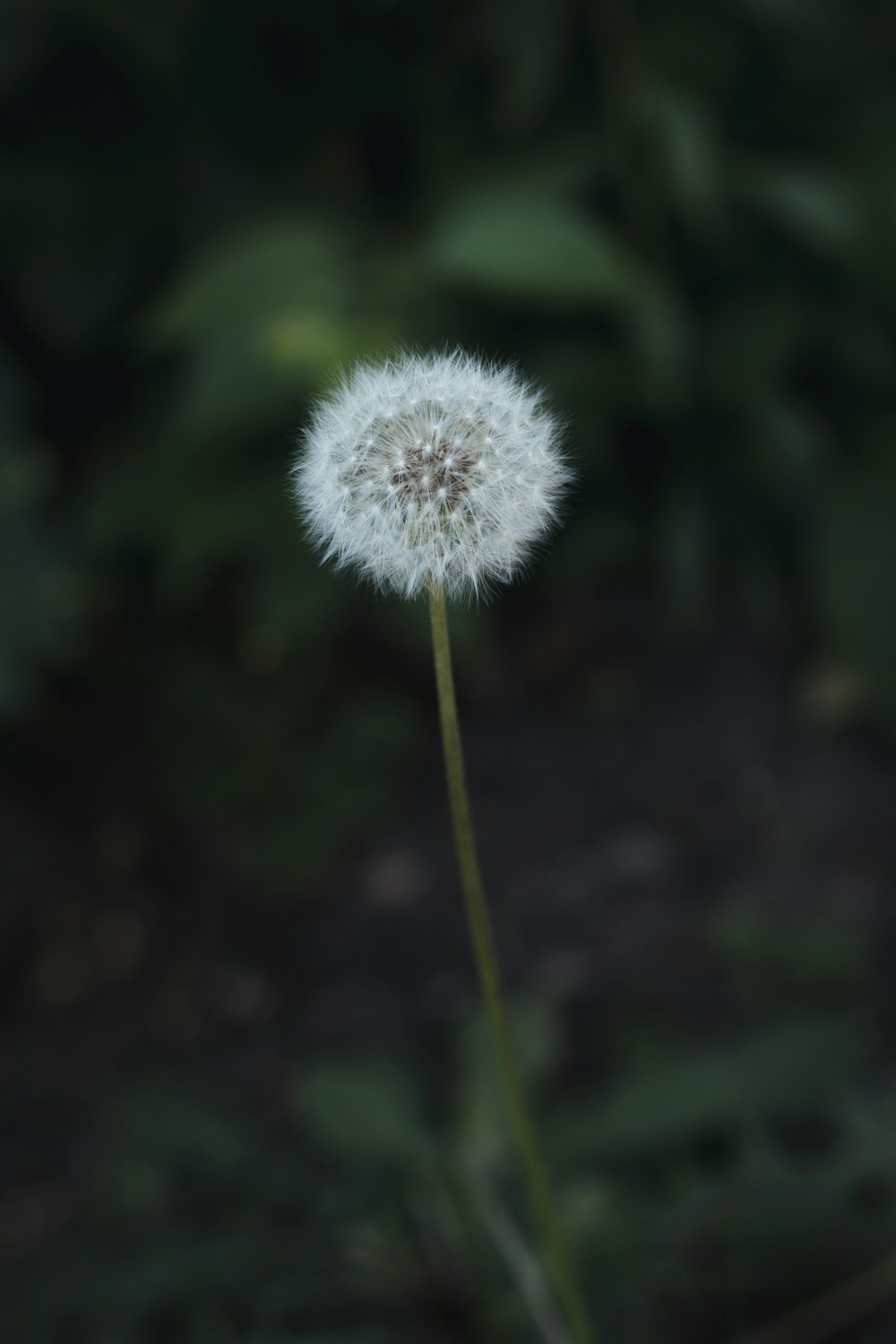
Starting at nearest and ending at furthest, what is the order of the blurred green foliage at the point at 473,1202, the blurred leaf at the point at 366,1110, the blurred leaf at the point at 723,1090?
the blurred green foliage at the point at 473,1202 → the blurred leaf at the point at 723,1090 → the blurred leaf at the point at 366,1110

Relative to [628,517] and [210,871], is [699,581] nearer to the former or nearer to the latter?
[628,517]

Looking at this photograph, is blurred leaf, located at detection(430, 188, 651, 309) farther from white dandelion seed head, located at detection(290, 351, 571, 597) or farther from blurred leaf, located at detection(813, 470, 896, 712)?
white dandelion seed head, located at detection(290, 351, 571, 597)

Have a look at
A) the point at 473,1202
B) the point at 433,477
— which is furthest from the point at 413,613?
the point at 433,477

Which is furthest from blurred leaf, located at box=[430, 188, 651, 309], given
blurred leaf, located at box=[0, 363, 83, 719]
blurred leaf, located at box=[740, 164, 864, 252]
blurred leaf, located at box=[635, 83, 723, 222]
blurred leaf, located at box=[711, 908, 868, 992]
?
blurred leaf, located at box=[711, 908, 868, 992]

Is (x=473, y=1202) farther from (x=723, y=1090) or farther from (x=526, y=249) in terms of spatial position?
(x=526, y=249)

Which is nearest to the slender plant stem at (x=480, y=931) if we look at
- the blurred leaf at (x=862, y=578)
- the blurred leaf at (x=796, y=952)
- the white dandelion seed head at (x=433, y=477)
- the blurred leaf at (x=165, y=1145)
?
the white dandelion seed head at (x=433, y=477)

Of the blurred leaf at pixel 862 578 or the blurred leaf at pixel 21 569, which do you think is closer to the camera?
the blurred leaf at pixel 21 569

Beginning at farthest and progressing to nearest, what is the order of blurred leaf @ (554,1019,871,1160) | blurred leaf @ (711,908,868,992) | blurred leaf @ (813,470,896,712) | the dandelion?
blurred leaf @ (813,470,896,712) < blurred leaf @ (711,908,868,992) < blurred leaf @ (554,1019,871,1160) < the dandelion

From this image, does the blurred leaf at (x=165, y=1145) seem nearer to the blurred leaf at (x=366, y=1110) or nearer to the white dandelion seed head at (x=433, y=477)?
the blurred leaf at (x=366, y=1110)
